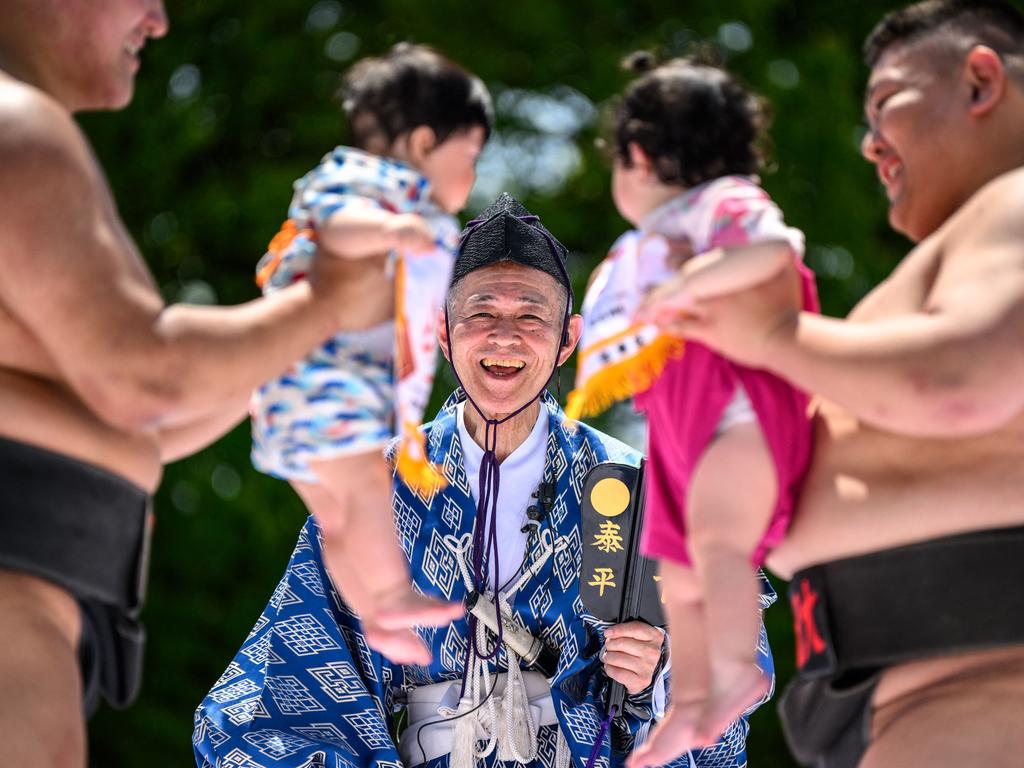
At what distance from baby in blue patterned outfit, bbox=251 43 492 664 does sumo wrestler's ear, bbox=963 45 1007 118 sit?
74cm

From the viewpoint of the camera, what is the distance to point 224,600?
6773mm

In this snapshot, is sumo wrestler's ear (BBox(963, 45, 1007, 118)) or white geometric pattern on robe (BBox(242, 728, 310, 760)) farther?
white geometric pattern on robe (BBox(242, 728, 310, 760))

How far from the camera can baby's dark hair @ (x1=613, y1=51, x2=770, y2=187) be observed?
2.21m

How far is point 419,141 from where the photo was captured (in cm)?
229

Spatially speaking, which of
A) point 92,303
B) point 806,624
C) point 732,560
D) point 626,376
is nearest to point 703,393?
point 626,376

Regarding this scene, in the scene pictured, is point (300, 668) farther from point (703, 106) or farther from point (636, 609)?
point (703, 106)

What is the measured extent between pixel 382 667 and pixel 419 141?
155 cm

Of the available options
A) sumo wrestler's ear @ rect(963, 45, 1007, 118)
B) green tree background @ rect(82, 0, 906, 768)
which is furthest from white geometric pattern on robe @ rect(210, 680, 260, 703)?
green tree background @ rect(82, 0, 906, 768)

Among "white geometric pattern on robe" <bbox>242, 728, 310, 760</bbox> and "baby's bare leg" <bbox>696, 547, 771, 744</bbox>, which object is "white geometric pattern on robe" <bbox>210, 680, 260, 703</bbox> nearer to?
"white geometric pattern on robe" <bbox>242, 728, 310, 760</bbox>

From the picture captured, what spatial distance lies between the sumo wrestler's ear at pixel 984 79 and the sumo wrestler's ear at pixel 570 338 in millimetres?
1645

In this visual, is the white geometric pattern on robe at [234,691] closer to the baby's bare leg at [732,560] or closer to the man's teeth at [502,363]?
the man's teeth at [502,363]

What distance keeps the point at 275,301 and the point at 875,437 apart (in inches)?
33.4

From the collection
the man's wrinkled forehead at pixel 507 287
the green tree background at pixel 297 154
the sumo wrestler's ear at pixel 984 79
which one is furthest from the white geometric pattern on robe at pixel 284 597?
the green tree background at pixel 297 154

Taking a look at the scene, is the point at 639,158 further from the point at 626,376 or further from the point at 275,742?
the point at 275,742
